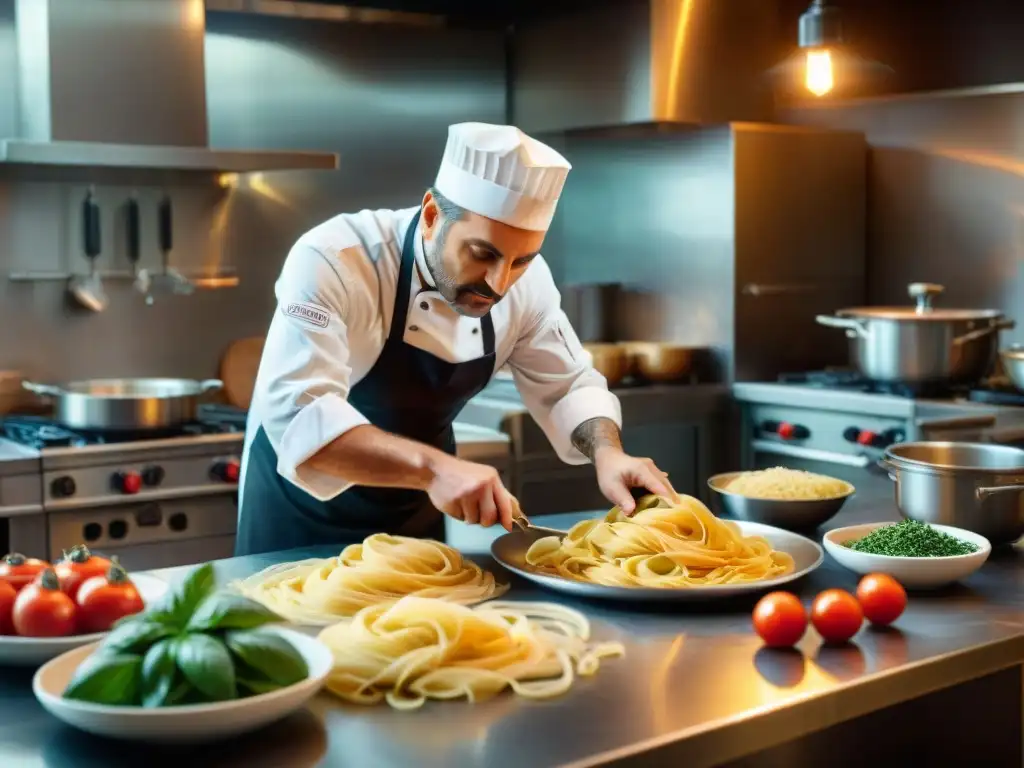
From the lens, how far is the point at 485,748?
57.7 inches

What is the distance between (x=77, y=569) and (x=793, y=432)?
3.28 m

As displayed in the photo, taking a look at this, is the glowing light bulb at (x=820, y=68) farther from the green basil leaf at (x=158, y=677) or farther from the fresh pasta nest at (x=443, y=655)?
the green basil leaf at (x=158, y=677)

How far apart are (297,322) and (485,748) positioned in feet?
3.90

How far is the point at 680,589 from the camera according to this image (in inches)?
78.7

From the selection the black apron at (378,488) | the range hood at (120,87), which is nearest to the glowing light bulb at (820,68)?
the range hood at (120,87)

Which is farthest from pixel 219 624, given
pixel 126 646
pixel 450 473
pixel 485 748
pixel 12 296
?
pixel 12 296

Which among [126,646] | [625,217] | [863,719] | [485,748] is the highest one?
[625,217]

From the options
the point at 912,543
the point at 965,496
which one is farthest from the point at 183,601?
the point at 965,496

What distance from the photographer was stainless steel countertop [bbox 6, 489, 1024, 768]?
57.4 inches

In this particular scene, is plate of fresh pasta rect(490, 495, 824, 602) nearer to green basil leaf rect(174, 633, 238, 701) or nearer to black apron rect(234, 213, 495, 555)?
black apron rect(234, 213, 495, 555)

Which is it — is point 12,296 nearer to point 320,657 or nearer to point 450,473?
point 450,473

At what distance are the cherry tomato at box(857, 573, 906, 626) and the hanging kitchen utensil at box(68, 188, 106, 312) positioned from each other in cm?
337

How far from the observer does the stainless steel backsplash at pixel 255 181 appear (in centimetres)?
456

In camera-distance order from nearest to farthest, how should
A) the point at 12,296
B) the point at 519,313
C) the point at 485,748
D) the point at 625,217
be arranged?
Result: 1. the point at 485,748
2. the point at 519,313
3. the point at 12,296
4. the point at 625,217
